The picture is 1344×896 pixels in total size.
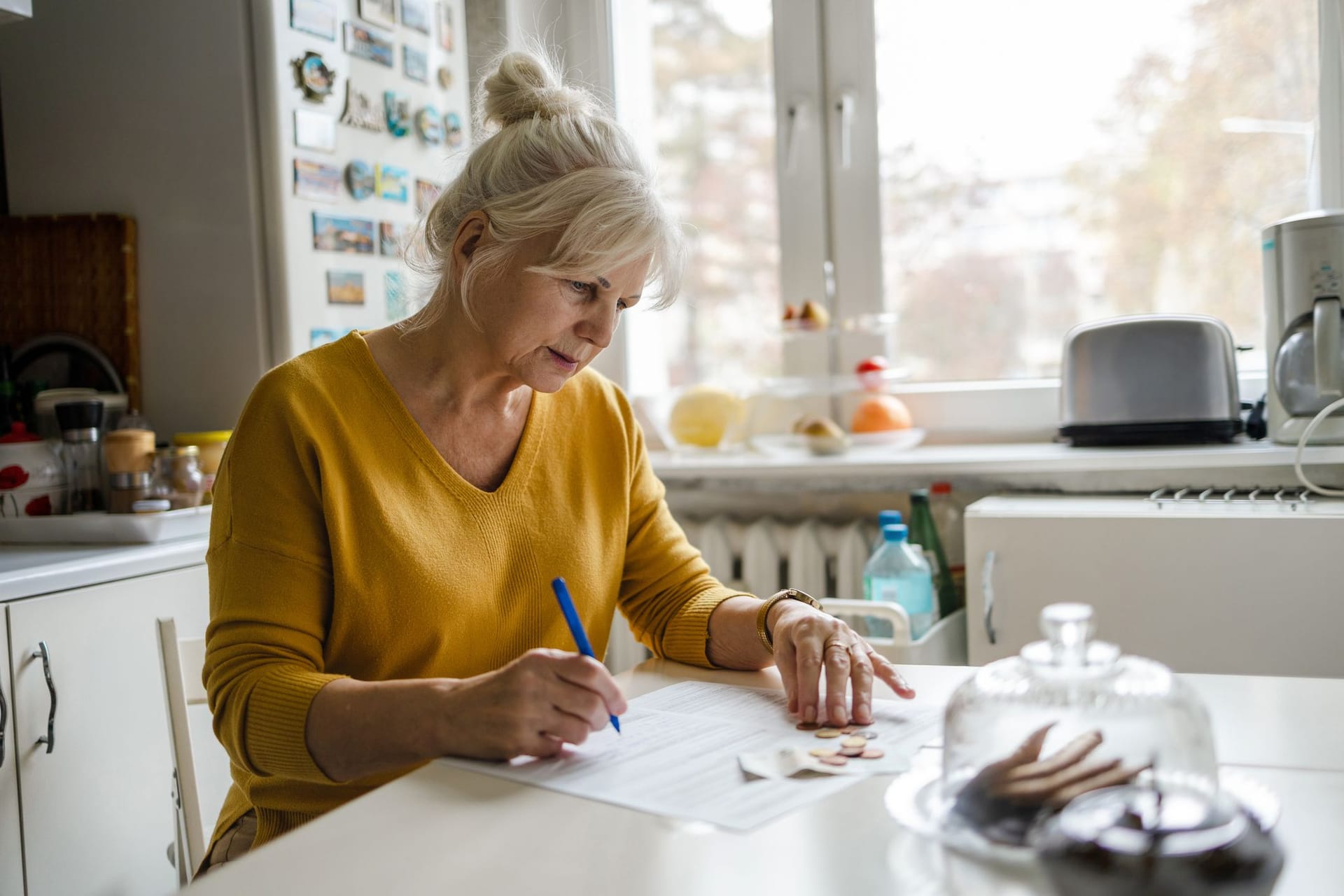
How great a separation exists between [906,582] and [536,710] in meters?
1.03

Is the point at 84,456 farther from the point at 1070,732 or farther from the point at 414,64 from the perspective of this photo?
the point at 1070,732

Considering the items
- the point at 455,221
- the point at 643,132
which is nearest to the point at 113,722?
the point at 455,221

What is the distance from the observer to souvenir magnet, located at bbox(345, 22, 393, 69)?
6.59 feet

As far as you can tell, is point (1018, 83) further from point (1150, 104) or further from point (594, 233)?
point (594, 233)

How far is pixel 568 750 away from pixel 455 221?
0.61 metres

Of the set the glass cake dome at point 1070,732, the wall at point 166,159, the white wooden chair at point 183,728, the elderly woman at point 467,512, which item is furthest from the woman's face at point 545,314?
the wall at point 166,159

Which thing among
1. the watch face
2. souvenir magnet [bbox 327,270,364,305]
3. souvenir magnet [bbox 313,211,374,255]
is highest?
souvenir magnet [bbox 313,211,374,255]

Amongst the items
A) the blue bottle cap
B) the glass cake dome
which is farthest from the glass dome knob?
the blue bottle cap

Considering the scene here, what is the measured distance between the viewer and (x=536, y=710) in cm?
85

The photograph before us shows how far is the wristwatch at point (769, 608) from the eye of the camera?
1.12 metres

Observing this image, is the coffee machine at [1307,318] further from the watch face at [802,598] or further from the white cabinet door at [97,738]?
the white cabinet door at [97,738]

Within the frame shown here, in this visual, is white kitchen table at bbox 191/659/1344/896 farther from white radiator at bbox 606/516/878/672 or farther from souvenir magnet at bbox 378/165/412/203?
souvenir magnet at bbox 378/165/412/203

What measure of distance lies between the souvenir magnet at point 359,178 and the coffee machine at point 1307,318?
1.47 metres

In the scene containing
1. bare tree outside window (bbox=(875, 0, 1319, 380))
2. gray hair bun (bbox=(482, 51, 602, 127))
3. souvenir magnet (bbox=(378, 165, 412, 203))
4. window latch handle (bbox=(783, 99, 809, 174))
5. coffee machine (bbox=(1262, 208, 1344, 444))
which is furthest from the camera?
window latch handle (bbox=(783, 99, 809, 174))
